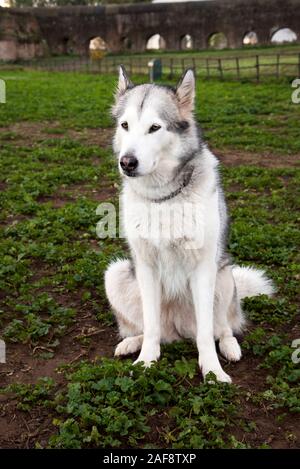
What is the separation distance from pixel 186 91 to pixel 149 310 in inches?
60.5

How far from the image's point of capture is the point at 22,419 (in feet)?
11.5

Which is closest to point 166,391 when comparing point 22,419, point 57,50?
point 22,419

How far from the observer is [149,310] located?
13.1 ft

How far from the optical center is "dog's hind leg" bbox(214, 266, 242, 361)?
416 centimetres

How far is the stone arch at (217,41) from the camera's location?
4803 centimetres

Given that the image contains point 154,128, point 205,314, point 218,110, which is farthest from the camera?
→ point 218,110

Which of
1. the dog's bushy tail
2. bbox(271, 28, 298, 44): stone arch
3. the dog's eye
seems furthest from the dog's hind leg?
bbox(271, 28, 298, 44): stone arch

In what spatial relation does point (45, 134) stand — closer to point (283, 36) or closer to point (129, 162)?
point (129, 162)

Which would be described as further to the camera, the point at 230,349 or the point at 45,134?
the point at 45,134

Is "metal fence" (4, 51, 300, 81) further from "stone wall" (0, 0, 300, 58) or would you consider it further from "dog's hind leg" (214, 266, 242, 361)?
"stone wall" (0, 0, 300, 58)

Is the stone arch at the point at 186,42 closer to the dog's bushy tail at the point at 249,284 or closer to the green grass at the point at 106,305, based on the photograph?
the green grass at the point at 106,305

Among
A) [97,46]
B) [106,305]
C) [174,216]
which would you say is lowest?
[106,305]

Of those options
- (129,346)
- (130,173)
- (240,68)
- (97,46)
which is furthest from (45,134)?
(97,46)
